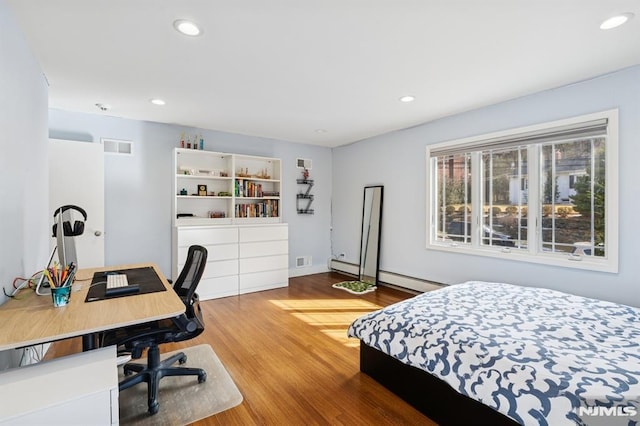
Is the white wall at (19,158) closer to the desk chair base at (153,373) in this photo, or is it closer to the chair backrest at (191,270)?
the desk chair base at (153,373)

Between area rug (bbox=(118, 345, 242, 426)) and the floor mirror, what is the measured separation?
10.1 feet

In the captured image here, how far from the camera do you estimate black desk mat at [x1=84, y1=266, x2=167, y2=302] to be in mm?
1857

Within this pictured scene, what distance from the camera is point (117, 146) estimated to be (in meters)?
3.96

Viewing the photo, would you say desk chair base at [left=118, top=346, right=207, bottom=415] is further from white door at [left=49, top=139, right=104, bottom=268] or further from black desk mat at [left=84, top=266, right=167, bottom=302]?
white door at [left=49, top=139, right=104, bottom=268]

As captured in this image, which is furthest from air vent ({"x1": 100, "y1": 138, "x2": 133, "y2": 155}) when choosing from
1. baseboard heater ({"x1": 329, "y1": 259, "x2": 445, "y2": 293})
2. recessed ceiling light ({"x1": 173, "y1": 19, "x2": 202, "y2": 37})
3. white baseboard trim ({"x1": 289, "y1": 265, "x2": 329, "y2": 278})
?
baseboard heater ({"x1": 329, "y1": 259, "x2": 445, "y2": 293})

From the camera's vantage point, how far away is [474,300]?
2.50 metres

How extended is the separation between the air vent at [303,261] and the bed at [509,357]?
3.29m

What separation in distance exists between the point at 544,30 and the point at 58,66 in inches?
146

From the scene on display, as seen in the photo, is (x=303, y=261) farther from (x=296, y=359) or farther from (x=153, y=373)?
(x=153, y=373)

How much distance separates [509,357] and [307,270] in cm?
429

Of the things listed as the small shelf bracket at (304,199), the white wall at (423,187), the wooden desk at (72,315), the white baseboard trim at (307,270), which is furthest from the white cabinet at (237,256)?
the wooden desk at (72,315)

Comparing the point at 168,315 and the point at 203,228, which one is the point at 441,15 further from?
the point at 203,228

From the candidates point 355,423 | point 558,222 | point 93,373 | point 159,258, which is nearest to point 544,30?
point 558,222

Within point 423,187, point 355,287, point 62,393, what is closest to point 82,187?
point 62,393
